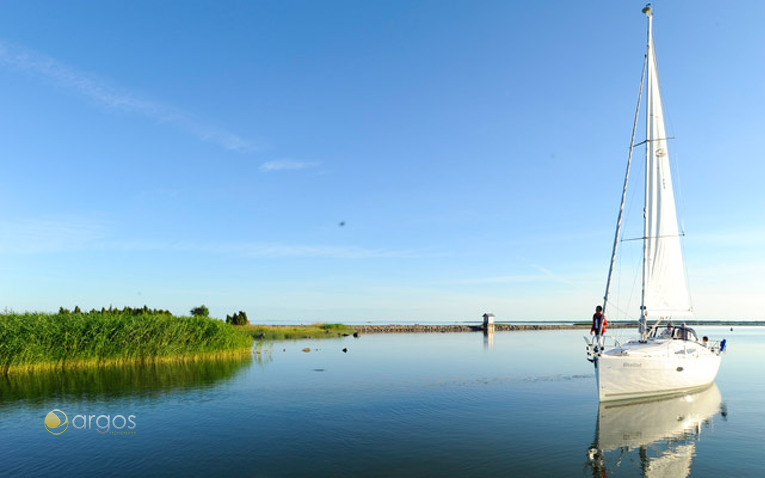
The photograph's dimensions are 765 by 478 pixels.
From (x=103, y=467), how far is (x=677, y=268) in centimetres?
3314

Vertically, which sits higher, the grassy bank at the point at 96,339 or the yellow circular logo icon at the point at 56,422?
the grassy bank at the point at 96,339

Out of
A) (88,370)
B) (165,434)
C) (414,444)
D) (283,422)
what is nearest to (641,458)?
(414,444)

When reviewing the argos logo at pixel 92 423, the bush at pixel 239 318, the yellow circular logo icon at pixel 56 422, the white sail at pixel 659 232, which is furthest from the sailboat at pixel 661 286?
the bush at pixel 239 318

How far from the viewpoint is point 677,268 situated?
30.3 metres

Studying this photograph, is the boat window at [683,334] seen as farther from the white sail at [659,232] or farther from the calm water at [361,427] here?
the calm water at [361,427]

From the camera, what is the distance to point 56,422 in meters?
20.3

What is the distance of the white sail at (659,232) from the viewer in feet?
97.0

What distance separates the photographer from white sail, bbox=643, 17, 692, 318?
29.6m

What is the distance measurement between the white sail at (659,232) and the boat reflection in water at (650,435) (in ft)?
19.6

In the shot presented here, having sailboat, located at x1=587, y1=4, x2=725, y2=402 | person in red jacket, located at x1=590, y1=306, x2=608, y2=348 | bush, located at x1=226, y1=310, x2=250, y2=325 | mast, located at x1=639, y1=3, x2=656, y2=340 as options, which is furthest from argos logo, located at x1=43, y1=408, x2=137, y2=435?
bush, located at x1=226, y1=310, x2=250, y2=325

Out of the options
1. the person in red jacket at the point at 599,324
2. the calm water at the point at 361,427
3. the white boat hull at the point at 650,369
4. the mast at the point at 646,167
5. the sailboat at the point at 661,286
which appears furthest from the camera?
the mast at the point at 646,167

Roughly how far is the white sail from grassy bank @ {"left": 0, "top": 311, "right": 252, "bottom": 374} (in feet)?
120

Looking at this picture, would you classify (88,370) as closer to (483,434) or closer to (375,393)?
(375,393)

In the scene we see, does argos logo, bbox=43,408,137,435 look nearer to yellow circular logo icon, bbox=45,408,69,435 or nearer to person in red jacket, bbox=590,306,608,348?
yellow circular logo icon, bbox=45,408,69,435
